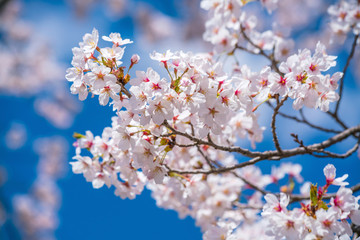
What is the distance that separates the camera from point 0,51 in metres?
10.8

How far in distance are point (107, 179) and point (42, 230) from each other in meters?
10.8

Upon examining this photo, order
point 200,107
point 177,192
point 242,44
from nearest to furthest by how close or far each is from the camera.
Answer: point 200,107, point 177,192, point 242,44

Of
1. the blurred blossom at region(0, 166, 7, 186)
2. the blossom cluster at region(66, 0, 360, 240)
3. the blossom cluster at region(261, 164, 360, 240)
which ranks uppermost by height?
the blurred blossom at region(0, 166, 7, 186)

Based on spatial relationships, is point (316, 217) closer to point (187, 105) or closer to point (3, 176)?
point (187, 105)

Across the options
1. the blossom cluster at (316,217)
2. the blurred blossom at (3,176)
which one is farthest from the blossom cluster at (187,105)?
the blurred blossom at (3,176)

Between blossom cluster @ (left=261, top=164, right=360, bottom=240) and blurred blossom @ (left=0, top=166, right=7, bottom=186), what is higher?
blurred blossom @ (left=0, top=166, right=7, bottom=186)

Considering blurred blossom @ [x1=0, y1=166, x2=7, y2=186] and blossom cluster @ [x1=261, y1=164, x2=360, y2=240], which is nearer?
blossom cluster @ [x1=261, y1=164, x2=360, y2=240]

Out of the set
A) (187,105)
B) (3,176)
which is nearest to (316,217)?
(187,105)

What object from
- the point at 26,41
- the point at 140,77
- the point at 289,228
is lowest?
the point at 289,228

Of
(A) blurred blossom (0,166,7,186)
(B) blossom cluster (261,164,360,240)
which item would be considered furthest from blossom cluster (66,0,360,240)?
(A) blurred blossom (0,166,7,186)

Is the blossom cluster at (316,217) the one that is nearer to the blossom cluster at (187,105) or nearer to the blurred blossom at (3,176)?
the blossom cluster at (187,105)

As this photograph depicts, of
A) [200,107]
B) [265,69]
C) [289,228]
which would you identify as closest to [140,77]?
[200,107]

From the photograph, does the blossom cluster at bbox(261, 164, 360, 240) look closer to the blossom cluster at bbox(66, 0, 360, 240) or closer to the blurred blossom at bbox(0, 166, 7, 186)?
the blossom cluster at bbox(66, 0, 360, 240)

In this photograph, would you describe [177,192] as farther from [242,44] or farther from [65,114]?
[65,114]
